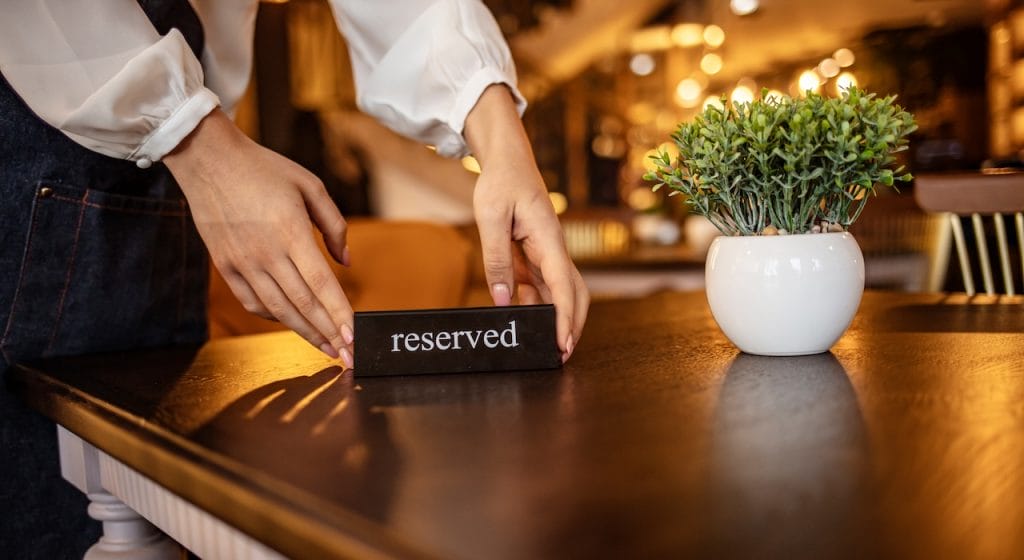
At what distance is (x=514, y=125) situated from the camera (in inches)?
32.7

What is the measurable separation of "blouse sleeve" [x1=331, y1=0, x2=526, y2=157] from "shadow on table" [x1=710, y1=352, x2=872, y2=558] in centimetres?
41

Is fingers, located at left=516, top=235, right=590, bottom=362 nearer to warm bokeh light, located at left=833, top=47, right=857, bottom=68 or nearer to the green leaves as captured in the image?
the green leaves

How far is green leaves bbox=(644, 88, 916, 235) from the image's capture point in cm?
64

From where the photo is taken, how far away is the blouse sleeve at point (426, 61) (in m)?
0.86

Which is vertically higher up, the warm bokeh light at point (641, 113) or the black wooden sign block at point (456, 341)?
the warm bokeh light at point (641, 113)

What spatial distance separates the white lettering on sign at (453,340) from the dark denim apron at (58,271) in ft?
1.17

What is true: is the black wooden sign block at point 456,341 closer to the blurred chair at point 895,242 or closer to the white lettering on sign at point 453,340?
the white lettering on sign at point 453,340

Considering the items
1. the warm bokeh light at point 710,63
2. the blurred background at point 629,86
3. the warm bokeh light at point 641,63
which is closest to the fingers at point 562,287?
the blurred background at point 629,86

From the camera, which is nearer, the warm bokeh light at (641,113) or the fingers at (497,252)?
the fingers at (497,252)

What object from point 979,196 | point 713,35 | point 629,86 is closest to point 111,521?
point 979,196

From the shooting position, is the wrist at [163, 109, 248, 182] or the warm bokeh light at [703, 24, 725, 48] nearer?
the wrist at [163, 109, 248, 182]

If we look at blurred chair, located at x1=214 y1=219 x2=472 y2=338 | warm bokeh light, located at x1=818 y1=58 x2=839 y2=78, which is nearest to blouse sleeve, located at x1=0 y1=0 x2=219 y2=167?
blurred chair, located at x1=214 y1=219 x2=472 y2=338

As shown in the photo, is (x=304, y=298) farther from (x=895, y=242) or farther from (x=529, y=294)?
(x=895, y=242)

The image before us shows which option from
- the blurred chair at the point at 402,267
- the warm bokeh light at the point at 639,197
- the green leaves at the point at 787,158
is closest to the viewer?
the green leaves at the point at 787,158
